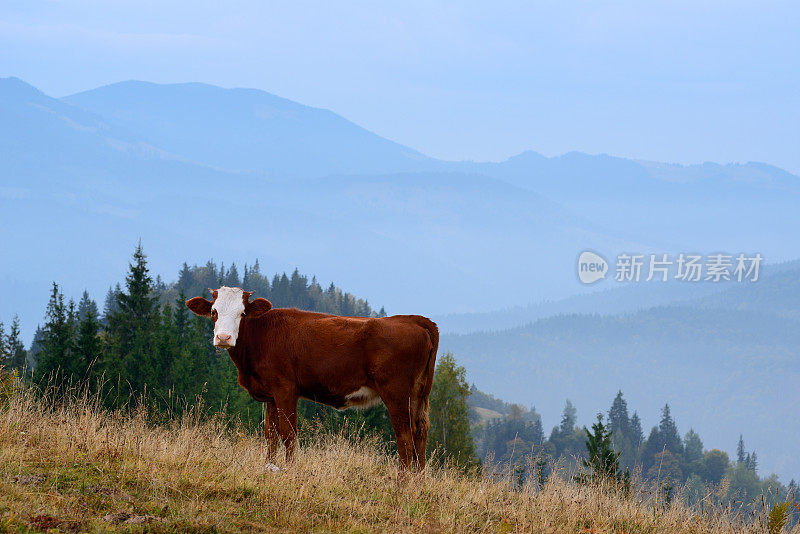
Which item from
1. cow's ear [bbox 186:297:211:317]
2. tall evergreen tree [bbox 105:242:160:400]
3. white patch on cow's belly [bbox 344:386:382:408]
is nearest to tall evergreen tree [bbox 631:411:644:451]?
tall evergreen tree [bbox 105:242:160:400]

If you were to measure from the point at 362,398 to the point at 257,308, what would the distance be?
2.17 metres

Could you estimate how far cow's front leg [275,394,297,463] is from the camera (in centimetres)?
1229

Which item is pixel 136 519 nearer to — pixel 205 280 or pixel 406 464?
pixel 406 464

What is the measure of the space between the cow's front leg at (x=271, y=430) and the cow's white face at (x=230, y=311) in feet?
3.94

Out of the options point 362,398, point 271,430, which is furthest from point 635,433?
point 271,430

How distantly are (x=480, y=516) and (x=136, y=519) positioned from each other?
163 inches

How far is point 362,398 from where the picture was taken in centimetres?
1230

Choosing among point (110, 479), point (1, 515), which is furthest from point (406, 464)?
point (1, 515)

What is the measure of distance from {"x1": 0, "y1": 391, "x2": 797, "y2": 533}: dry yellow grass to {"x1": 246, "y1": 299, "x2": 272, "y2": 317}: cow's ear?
1985mm

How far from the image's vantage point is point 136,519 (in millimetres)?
8500

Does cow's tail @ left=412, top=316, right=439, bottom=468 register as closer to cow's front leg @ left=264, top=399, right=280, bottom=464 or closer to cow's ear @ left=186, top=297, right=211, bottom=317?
cow's front leg @ left=264, top=399, right=280, bottom=464

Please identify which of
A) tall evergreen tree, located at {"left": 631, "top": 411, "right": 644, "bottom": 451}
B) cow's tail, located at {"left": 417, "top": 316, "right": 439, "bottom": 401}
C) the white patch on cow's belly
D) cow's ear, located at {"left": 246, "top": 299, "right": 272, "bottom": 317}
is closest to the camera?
the white patch on cow's belly

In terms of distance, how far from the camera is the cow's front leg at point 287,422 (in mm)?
12289

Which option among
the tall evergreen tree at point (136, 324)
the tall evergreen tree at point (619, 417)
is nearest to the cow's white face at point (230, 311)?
the tall evergreen tree at point (136, 324)
